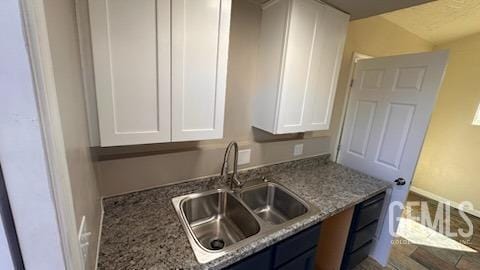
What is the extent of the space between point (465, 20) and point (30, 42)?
3.69 meters

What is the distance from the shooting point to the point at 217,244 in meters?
1.15

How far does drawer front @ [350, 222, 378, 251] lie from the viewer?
1.54 metres

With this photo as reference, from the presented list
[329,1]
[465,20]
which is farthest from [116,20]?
[465,20]

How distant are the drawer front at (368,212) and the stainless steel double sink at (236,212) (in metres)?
0.56

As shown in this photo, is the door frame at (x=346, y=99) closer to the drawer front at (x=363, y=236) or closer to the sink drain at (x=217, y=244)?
the drawer front at (x=363, y=236)

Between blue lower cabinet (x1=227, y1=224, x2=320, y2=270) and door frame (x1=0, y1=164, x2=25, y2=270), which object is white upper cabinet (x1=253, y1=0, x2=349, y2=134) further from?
door frame (x1=0, y1=164, x2=25, y2=270)

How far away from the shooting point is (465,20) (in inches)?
87.3

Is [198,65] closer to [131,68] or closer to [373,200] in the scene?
[131,68]

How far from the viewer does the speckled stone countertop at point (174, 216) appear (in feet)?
2.55

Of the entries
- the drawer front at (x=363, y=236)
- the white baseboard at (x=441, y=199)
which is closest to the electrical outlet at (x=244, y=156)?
the drawer front at (x=363, y=236)

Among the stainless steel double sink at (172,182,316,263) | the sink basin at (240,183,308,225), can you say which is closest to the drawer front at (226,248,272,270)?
the stainless steel double sink at (172,182,316,263)

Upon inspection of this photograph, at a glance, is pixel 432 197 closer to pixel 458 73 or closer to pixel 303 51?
pixel 458 73

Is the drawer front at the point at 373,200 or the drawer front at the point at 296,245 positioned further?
the drawer front at the point at 373,200

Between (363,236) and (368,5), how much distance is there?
178cm
